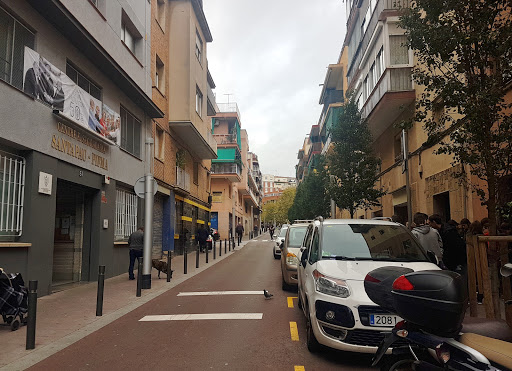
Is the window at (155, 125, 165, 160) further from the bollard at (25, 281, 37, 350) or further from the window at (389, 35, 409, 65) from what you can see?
the bollard at (25, 281, 37, 350)

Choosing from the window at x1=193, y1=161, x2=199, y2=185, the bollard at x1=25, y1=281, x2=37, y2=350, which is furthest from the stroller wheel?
the window at x1=193, y1=161, x2=199, y2=185

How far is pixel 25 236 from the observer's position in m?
8.97

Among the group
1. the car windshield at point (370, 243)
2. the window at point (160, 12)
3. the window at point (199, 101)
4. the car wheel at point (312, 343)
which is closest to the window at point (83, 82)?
the window at point (160, 12)

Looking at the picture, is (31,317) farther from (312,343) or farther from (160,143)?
(160,143)

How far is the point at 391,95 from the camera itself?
619 inches

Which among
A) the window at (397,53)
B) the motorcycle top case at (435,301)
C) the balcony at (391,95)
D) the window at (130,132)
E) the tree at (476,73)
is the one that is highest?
the window at (397,53)

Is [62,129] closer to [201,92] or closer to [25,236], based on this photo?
[25,236]

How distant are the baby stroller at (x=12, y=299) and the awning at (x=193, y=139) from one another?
49.0 ft

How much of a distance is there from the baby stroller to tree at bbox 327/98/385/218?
47.8 feet

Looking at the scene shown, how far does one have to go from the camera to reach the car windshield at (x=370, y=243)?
5.55 m

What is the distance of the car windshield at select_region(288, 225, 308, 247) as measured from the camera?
11717 millimetres

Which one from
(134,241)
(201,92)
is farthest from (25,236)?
(201,92)

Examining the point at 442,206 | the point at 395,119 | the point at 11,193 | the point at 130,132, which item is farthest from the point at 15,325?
the point at 395,119

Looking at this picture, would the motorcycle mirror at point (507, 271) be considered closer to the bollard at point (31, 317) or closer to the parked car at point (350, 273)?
the parked car at point (350, 273)
